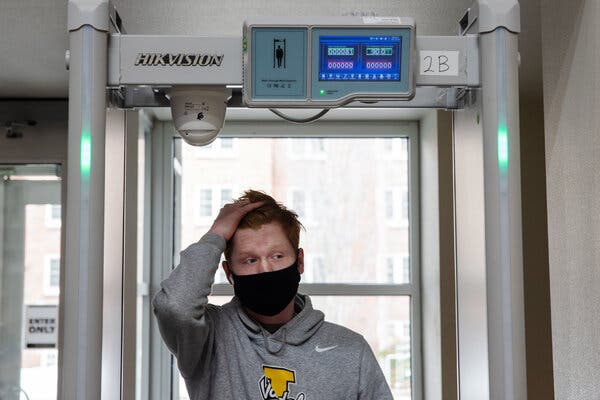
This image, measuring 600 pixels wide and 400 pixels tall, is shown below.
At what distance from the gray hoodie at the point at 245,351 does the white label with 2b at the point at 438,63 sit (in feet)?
1.54

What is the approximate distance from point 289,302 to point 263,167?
8.57ft

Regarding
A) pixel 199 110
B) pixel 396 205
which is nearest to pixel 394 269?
pixel 396 205

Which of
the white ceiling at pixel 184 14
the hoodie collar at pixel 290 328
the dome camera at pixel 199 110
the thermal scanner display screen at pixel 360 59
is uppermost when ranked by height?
the white ceiling at pixel 184 14

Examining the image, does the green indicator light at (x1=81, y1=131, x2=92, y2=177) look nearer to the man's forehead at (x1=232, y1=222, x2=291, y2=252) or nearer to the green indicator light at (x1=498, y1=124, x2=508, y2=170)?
the man's forehead at (x1=232, y1=222, x2=291, y2=252)

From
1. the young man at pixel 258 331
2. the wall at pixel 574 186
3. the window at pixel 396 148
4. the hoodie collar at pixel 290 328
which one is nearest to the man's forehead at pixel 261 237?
the young man at pixel 258 331

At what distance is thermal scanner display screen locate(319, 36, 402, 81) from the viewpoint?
4.90 ft

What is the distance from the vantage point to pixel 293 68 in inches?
59.1

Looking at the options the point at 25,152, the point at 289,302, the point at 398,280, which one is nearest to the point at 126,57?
the point at 289,302

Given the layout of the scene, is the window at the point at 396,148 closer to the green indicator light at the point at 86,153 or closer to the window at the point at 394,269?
the window at the point at 394,269

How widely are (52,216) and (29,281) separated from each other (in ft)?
0.95

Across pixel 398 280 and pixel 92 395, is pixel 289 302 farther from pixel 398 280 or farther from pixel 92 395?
pixel 398 280

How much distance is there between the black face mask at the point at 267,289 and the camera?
159cm

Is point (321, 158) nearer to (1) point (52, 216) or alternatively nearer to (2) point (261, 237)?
(1) point (52, 216)

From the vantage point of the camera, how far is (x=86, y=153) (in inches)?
57.7
